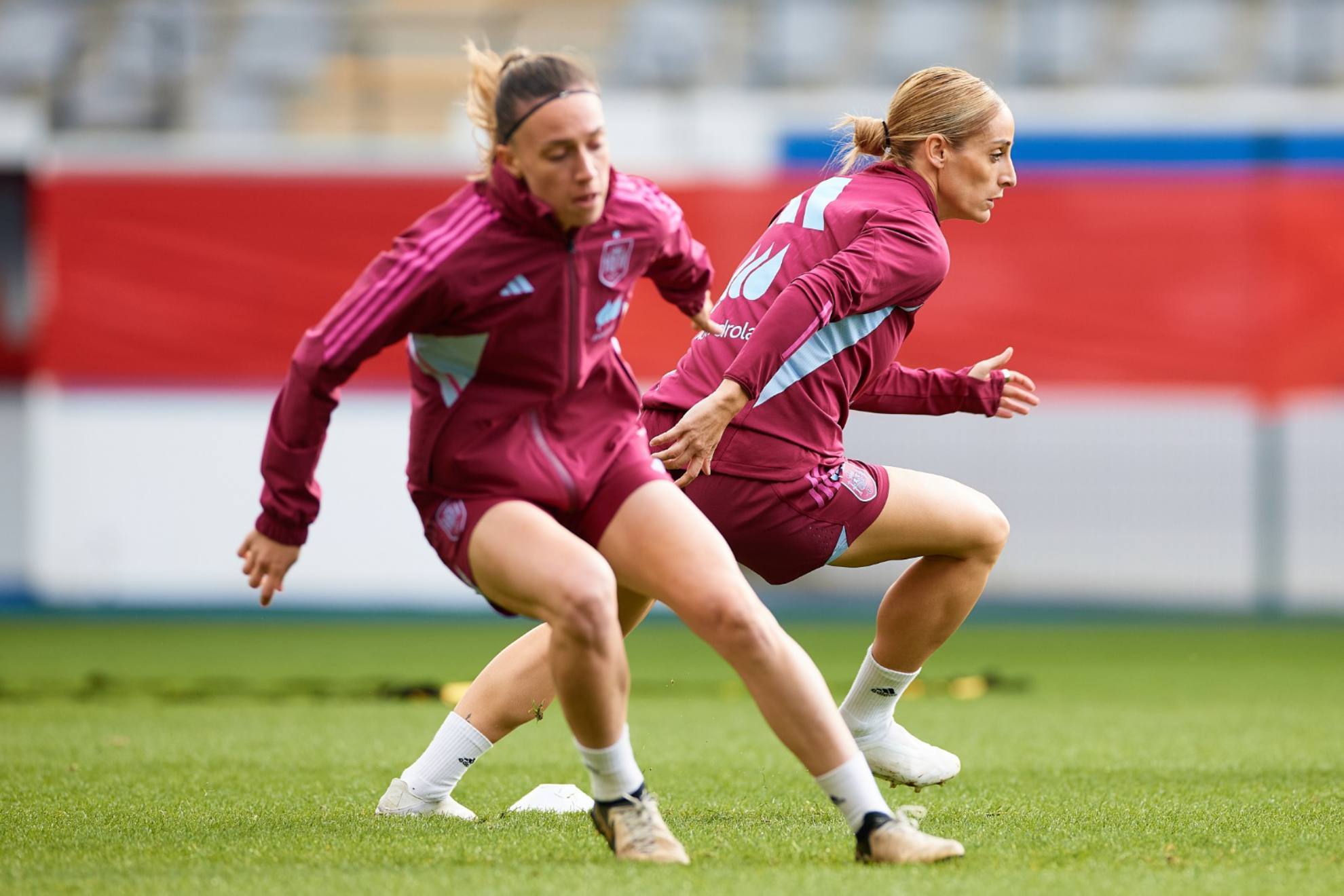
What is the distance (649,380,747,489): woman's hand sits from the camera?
12.0 ft

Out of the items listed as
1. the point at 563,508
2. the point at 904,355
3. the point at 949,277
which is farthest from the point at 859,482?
the point at 949,277

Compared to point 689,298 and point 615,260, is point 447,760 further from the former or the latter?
point 615,260

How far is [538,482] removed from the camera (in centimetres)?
339

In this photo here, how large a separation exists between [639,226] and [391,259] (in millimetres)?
535

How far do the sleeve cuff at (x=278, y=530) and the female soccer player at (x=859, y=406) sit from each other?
2.77 ft

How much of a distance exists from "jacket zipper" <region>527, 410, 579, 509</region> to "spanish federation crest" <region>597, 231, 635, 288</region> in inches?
12.0

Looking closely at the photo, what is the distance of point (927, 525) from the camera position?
4.05 meters

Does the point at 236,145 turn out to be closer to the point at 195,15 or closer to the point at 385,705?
the point at 195,15

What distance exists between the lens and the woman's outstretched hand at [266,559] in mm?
3252

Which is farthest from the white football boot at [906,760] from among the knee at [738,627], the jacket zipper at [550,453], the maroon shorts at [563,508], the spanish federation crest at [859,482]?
the jacket zipper at [550,453]

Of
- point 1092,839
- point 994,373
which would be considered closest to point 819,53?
point 994,373

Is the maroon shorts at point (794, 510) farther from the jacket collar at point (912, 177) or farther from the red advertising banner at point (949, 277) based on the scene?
the red advertising banner at point (949, 277)

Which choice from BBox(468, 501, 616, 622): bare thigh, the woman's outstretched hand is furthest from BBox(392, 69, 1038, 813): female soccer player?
the woman's outstretched hand

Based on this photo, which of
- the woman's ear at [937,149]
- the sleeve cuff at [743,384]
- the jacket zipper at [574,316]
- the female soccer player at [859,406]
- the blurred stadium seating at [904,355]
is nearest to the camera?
the jacket zipper at [574,316]
